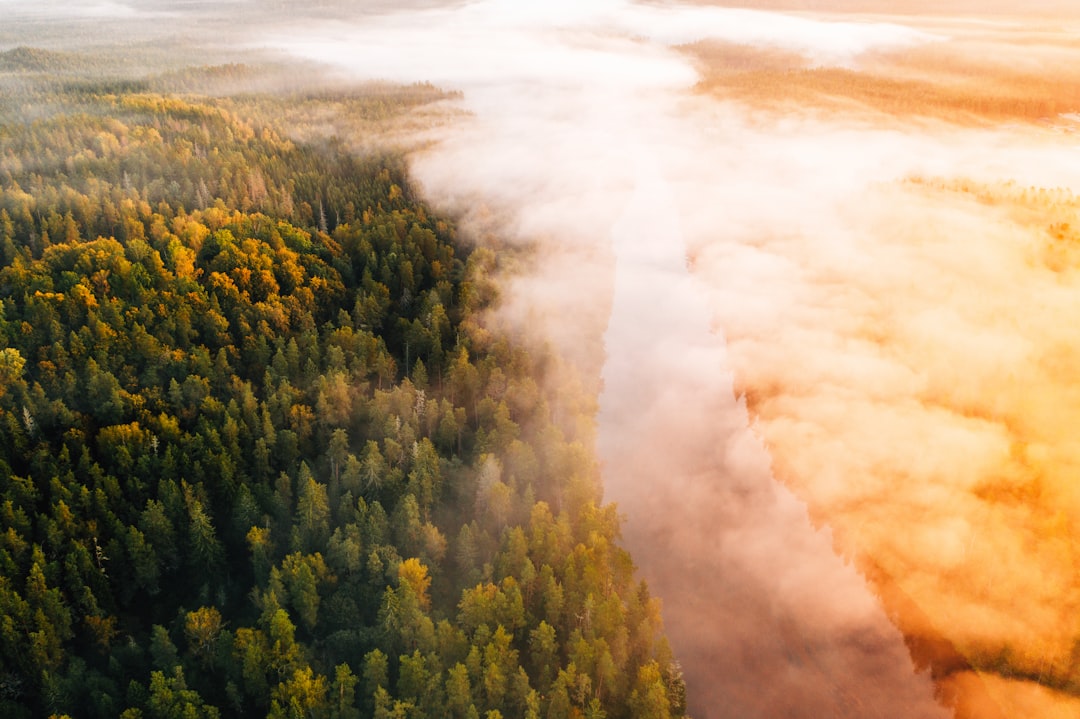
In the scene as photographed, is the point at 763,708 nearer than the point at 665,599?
Yes

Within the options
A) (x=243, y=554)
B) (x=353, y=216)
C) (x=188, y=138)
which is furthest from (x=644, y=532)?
(x=188, y=138)

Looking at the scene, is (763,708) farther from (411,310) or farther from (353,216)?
(353,216)

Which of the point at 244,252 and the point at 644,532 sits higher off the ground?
the point at 244,252

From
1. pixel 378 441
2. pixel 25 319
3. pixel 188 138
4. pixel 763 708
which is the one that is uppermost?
pixel 188 138

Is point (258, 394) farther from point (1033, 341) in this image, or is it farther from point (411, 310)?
point (1033, 341)

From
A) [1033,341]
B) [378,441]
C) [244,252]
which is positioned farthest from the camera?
[1033,341]

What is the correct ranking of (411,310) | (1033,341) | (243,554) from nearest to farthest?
(243,554) → (411,310) → (1033,341)
